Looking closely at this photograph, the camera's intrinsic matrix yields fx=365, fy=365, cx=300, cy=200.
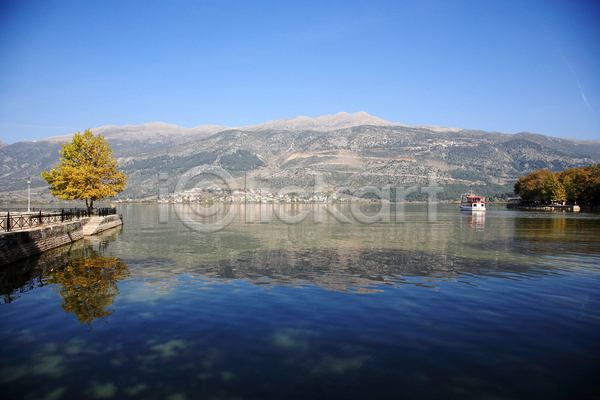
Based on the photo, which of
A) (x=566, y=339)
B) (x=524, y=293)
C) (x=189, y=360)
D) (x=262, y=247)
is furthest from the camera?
(x=262, y=247)

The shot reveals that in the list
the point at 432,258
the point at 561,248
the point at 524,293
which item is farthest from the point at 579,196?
the point at 524,293

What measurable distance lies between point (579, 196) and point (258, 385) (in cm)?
15327

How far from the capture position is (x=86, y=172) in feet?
161

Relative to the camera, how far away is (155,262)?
24.4 m

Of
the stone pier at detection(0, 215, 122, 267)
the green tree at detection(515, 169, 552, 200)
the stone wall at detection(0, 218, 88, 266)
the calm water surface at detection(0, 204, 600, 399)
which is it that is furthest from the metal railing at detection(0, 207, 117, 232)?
the green tree at detection(515, 169, 552, 200)

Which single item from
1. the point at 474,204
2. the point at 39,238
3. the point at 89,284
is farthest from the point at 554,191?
the point at 89,284

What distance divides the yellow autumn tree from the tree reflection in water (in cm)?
2802

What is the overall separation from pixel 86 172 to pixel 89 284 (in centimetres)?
3762

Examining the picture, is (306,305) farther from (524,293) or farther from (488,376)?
(524,293)

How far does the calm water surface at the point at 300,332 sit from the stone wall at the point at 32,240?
127 cm

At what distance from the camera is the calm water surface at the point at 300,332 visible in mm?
7875

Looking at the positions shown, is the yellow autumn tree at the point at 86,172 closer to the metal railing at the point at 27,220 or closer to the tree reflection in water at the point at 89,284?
the metal railing at the point at 27,220

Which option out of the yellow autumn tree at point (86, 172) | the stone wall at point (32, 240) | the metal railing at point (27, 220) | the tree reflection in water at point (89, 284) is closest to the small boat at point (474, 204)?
the yellow autumn tree at point (86, 172)

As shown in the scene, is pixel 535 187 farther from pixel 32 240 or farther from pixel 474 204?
pixel 32 240
